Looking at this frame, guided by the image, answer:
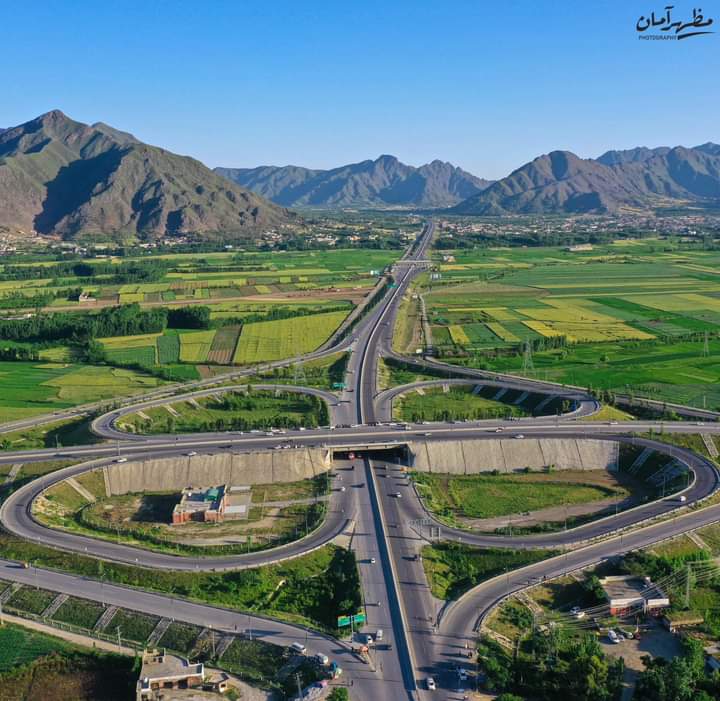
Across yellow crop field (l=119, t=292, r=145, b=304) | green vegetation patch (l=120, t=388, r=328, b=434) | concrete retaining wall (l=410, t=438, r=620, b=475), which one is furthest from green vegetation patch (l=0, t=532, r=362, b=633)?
yellow crop field (l=119, t=292, r=145, b=304)

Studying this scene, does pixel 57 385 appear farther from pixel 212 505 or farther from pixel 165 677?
Result: pixel 165 677

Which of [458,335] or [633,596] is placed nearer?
[633,596]

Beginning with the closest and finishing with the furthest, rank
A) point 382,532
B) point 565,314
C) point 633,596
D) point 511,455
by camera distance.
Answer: point 633,596 → point 382,532 → point 511,455 → point 565,314

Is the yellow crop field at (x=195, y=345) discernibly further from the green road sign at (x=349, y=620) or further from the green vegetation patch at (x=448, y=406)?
the green road sign at (x=349, y=620)

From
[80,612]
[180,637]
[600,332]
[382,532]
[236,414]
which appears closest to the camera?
[180,637]

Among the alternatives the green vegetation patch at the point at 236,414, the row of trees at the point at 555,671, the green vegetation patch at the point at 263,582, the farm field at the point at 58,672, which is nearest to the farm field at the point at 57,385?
the green vegetation patch at the point at 236,414

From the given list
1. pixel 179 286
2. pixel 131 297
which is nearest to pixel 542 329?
pixel 131 297

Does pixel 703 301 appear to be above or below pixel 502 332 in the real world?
above
